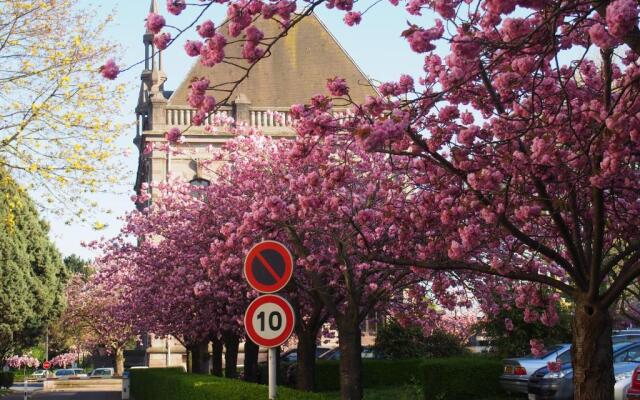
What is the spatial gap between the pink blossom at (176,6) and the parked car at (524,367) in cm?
1469

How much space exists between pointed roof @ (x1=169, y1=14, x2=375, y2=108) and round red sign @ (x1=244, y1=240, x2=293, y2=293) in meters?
41.8

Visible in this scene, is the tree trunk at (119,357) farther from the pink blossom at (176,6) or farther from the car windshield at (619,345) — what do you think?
the pink blossom at (176,6)

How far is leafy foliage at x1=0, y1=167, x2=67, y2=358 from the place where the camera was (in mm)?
46719

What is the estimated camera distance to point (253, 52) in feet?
25.6

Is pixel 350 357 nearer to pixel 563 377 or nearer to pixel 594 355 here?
pixel 563 377

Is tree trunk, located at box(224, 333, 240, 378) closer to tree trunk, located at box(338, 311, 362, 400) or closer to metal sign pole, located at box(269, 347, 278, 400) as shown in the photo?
tree trunk, located at box(338, 311, 362, 400)

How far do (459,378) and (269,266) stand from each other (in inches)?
521

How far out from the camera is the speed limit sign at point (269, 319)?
1018cm

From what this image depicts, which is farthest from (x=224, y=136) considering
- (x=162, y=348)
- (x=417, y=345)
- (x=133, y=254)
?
(x=133, y=254)

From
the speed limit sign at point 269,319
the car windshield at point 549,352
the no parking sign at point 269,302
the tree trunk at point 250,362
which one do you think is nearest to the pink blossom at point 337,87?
the no parking sign at point 269,302

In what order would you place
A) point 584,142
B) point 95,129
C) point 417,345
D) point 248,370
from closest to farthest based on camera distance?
point 584,142, point 95,129, point 248,370, point 417,345

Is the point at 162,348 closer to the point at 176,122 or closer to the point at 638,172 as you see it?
the point at 176,122

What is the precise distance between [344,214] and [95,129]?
490 cm

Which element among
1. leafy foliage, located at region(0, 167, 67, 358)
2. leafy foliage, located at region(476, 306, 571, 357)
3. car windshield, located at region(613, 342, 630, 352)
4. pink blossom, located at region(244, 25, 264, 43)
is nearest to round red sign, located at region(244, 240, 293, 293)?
pink blossom, located at region(244, 25, 264, 43)
